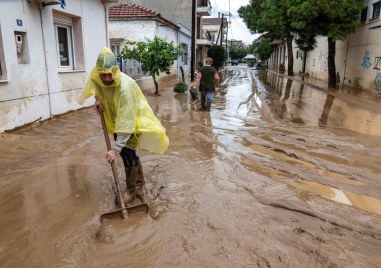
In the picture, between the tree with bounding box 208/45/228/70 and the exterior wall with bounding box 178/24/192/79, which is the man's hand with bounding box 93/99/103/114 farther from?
the tree with bounding box 208/45/228/70

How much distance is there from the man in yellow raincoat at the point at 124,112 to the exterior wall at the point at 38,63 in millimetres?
3735

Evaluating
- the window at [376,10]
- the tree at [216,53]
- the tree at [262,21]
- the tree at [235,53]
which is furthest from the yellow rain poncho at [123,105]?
the tree at [235,53]

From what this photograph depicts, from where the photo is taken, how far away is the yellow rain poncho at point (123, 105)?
11.6ft

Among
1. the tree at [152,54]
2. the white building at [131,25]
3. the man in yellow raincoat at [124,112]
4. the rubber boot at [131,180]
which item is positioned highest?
the white building at [131,25]

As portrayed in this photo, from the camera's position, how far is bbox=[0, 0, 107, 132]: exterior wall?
6688mm

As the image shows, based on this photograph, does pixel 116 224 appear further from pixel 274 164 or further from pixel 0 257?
pixel 274 164

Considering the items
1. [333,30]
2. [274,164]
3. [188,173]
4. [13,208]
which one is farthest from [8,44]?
[333,30]

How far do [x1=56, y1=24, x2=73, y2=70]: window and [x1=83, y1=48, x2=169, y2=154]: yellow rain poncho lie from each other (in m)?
5.77

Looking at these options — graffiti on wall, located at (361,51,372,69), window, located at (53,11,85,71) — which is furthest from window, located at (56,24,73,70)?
graffiti on wall, located at (361,51,372,69)

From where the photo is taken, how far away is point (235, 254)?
302cm

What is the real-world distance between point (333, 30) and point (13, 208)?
16.4m

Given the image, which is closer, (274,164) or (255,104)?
(274,164)

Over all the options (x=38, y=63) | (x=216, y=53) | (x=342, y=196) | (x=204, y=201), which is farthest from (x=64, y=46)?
(x=216, y=53)

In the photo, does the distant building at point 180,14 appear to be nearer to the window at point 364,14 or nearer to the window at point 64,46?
the window at point 364,14
